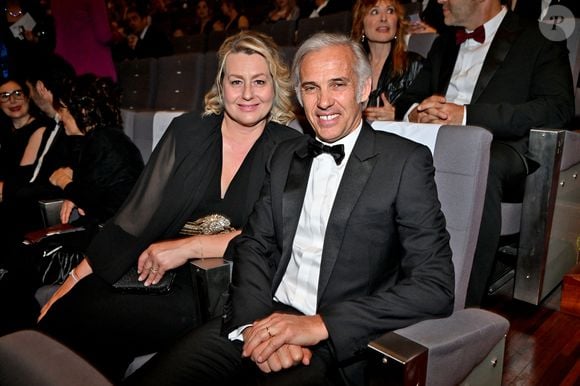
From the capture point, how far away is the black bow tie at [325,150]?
129 centimetres

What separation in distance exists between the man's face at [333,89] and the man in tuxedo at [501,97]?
0.74m

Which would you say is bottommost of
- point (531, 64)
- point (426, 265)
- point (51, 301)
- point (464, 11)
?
point (51, 301)

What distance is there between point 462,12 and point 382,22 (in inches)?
21.8

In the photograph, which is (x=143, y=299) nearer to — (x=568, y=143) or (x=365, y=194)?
(x=365, y=194)

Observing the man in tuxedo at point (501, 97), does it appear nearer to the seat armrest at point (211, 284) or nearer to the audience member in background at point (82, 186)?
the seat armrest at point (211, 284)

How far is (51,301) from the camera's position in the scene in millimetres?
1715

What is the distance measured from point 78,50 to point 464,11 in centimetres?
272

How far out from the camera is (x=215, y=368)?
1249 millimetres

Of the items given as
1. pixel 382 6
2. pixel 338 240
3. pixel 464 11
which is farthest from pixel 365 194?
pixel 382 6

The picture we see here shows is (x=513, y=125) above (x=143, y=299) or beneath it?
above

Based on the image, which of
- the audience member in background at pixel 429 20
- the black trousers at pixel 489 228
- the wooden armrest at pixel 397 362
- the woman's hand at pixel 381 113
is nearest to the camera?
the wooden armrest at pixel 397 362

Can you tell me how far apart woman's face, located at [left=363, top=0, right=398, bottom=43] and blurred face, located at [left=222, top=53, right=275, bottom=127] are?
3.77 feet

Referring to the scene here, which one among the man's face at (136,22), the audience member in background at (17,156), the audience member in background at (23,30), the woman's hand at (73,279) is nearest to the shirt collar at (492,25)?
the woman's hand at (73,279)

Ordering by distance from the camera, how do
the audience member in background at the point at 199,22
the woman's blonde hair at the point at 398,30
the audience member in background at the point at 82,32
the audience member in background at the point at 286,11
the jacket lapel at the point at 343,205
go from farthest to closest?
the audience member in background at the point at 199,22
the audience member in background at the point at 286,11
the audience member in background at the point at 82,32
the woman's blonde hair at the point at 398,30
the jacket lapel at the point at 343,205
